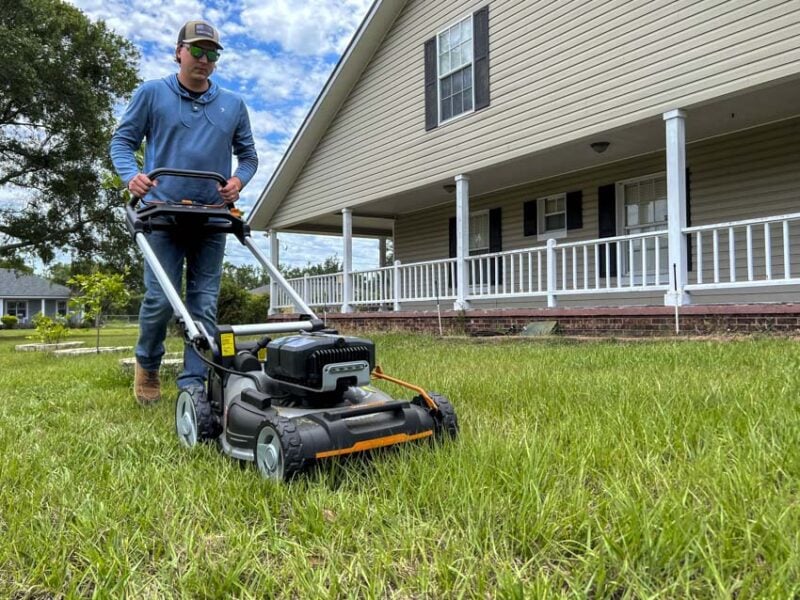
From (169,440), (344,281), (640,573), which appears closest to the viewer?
(640,573)

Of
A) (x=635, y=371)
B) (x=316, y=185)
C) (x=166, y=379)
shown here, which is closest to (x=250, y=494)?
(x=635, y=371)

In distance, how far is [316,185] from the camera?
15273mm

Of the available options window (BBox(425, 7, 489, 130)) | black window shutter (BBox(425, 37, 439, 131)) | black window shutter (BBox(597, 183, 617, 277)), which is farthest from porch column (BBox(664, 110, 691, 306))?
black window shutter (BBox(425, 37, 439, 131))

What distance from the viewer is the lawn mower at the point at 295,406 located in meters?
1.91

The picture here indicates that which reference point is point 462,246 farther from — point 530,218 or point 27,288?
point 27,288

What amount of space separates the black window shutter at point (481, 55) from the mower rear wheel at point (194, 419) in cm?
912

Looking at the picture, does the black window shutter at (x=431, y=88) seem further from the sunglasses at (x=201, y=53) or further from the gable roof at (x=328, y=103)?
the sunglasses at (x=201, y=53)

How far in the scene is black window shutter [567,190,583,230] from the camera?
37.4 ft

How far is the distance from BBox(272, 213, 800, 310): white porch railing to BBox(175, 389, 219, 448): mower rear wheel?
20.7 ft

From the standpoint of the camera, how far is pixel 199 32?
302 cm

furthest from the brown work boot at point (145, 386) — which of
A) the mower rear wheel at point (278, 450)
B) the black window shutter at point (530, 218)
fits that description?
the black window shutter at point (530, 218)

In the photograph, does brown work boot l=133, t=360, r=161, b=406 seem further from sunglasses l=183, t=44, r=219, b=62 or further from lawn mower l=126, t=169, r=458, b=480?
sunglasses l=183, t=44, r=219, b=62

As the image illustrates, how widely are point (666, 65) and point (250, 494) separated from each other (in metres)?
7.98

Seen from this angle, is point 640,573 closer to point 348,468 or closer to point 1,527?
point 348,468
